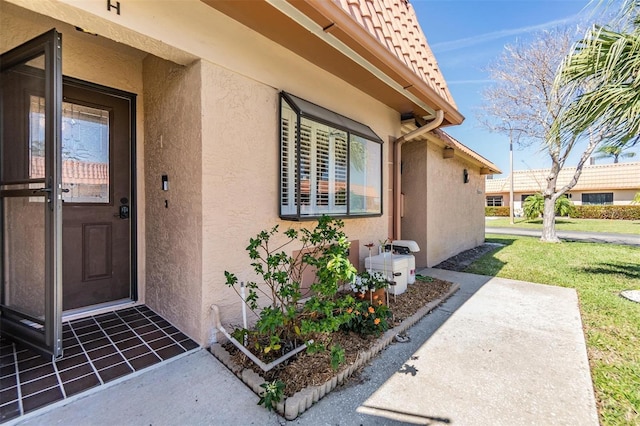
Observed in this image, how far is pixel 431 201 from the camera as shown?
783 centimetres

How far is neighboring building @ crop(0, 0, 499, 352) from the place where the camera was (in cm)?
291

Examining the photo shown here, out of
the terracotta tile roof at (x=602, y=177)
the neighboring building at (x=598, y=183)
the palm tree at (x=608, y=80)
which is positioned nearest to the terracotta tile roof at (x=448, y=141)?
the palm tree at (x=608, y=80)

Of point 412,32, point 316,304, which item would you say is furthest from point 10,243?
point 412,32

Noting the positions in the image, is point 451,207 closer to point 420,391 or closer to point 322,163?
point 322,163

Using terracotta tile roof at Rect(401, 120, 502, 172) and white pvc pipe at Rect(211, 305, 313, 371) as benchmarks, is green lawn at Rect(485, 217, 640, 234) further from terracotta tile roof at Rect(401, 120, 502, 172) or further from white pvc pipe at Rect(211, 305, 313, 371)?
white pvc pipe at Rect(211, 305, 313, 371)

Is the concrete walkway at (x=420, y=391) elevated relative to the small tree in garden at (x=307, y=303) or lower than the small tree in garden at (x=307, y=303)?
lower

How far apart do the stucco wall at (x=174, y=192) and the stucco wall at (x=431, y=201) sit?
6007 millimetres

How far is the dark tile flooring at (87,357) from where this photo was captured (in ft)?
7.70

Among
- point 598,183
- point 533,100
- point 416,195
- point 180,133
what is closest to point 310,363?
point 180,133

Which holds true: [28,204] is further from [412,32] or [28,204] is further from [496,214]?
[496,214]

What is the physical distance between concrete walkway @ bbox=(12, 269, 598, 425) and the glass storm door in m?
1.15

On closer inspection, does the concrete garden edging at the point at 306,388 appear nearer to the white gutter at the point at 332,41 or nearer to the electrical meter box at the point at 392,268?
the electrical meter box at the point at 392,268

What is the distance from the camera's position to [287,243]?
406 centimetres

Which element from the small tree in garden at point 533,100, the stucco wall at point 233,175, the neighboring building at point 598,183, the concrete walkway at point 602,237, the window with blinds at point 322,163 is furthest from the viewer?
the neighboring building at point 598,183
